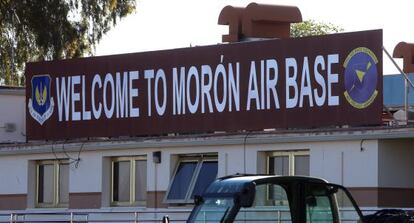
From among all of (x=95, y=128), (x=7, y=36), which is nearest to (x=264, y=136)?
(x=95, y=128)

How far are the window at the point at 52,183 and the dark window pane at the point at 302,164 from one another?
6.77 m

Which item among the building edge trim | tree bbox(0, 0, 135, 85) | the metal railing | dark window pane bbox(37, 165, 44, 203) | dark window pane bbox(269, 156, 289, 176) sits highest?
tree bbox(0, 0, 135, 85)

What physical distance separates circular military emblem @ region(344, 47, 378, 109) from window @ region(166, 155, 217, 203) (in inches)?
152

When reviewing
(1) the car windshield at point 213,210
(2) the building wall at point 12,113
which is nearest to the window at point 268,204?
(1) the car windshield at point 213,210

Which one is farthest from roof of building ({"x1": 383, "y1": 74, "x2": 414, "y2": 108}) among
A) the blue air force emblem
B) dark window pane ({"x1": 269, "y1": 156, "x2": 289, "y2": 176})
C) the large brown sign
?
dark window pane ({"x1": 269, "y1": 156, "x2": 289, "y2": 176})

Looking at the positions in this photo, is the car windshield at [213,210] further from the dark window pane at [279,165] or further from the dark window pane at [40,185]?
the dark window pane at [40,185]

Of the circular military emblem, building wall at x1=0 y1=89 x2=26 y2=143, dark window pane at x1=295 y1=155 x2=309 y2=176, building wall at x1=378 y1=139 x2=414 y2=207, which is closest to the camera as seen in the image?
building wall at x1=378 y1=139 x2=414 y2=207

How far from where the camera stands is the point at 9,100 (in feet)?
121

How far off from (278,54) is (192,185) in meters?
3.56

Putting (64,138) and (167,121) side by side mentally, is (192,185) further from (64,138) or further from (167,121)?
(64,138)

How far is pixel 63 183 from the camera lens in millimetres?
30438

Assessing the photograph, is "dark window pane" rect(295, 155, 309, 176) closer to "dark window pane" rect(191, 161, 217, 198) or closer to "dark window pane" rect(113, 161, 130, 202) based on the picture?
"dark window pane" rect(191, 161, 217, 198)

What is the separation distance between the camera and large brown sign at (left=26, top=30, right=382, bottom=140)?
80.6 ft

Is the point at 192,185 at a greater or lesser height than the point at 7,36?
lesser
